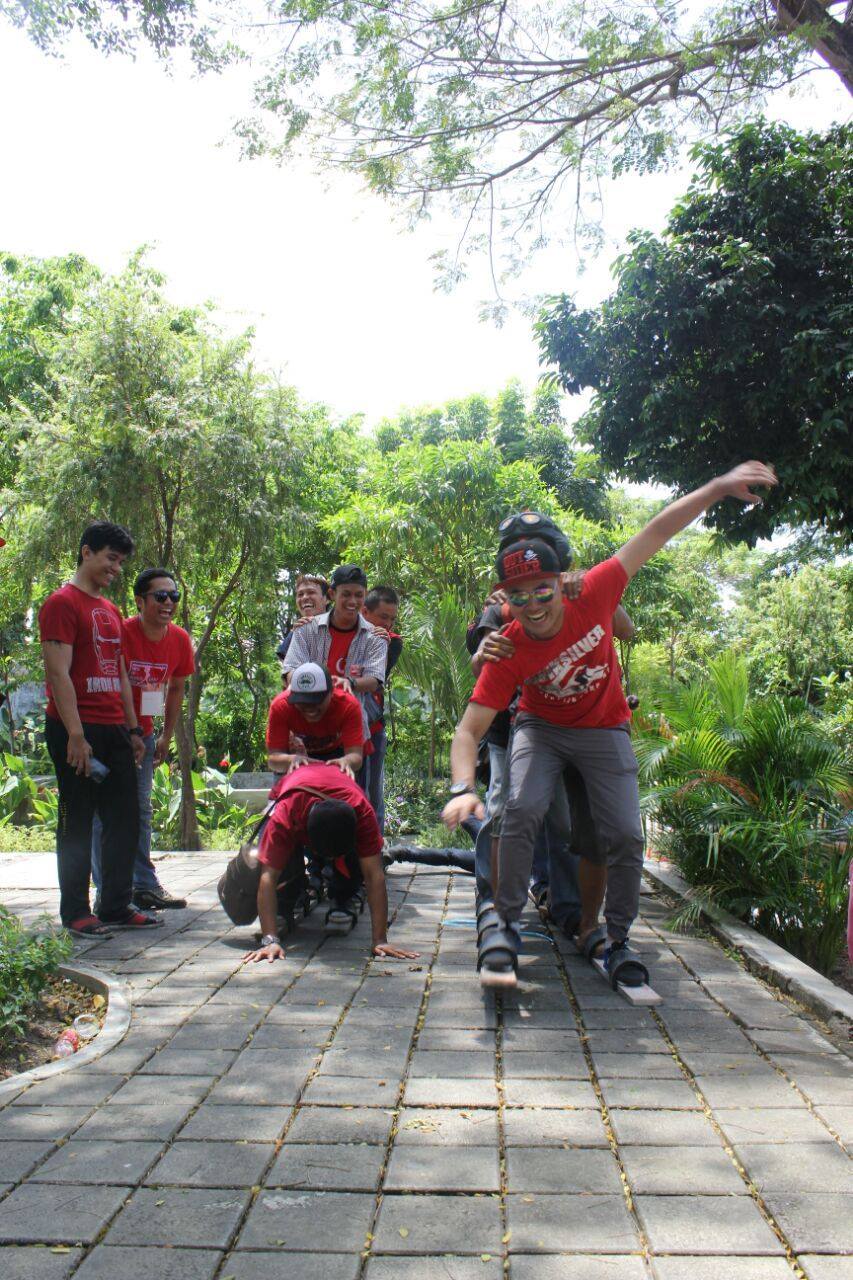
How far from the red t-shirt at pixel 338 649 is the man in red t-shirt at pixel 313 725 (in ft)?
2.73

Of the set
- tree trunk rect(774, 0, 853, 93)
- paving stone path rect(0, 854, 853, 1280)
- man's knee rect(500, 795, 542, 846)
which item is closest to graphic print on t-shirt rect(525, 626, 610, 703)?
man's knee rect(500, 795, 542, 846)

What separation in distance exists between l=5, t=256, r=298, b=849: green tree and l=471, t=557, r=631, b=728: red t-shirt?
6.71m

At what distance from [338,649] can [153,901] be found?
184 cm

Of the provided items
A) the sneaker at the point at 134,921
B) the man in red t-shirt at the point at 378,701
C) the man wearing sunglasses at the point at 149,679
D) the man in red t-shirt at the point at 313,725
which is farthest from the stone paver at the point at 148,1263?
the man in red t-shirt at the point at 378,701

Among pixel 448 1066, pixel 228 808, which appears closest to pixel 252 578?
pixel 228 808

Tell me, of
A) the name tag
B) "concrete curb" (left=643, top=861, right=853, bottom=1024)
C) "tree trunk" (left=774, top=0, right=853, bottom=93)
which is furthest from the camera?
"tree trunk" (left=774, top=0, right=853, bottom=93)

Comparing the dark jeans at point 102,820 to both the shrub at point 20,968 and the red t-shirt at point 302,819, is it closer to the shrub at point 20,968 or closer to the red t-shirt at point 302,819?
the shrub at point 20,968

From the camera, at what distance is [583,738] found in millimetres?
4406

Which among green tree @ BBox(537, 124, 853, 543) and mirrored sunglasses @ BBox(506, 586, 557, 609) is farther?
green tree @ BBox(537, 124, 853, 543)

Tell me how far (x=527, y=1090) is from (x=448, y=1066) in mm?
313

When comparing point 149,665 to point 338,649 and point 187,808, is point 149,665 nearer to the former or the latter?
point 338,649

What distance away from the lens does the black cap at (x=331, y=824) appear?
15.6 feet

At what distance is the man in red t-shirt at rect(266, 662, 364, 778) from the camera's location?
17.1 ft

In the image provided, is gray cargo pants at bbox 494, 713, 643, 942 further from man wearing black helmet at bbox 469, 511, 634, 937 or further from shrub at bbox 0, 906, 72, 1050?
shrub at bbox 0, 906, 72, 1050
